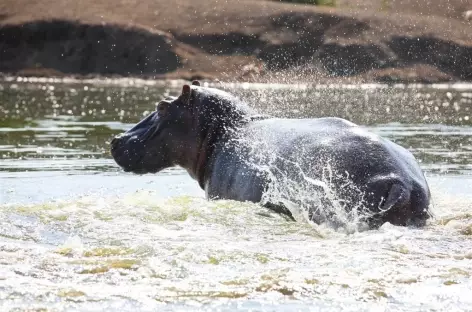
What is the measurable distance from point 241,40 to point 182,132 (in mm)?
48953

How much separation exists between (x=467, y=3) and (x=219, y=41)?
1606 centimetres

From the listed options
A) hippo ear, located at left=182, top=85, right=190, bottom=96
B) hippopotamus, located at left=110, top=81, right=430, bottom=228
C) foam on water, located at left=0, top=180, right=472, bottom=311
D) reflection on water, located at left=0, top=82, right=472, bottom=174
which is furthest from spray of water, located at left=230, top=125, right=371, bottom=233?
reflection on water, located at left=0, top=82, right=472, bottom=174

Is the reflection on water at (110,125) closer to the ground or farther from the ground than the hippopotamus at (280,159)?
closer to the ground

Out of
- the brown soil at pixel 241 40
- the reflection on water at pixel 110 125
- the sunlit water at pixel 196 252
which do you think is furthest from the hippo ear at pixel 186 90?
the brown soil at pixel 241 40

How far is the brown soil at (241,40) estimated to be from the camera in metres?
50.5

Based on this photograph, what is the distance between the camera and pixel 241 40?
56.8 metres

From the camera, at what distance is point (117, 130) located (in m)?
16.7

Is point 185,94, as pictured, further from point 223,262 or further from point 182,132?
point 223,262

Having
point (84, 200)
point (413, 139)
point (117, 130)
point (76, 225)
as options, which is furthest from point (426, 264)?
point (117, 130)

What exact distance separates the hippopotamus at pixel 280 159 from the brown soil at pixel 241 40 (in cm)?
3797

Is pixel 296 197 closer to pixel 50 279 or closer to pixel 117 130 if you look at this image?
pixel 50 279

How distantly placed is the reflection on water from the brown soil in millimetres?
21393

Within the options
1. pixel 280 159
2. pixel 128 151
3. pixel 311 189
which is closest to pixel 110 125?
pixel 128 151

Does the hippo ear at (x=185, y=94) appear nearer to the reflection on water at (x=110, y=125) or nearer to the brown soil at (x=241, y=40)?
the reflection on water at (x=110, y=125)
